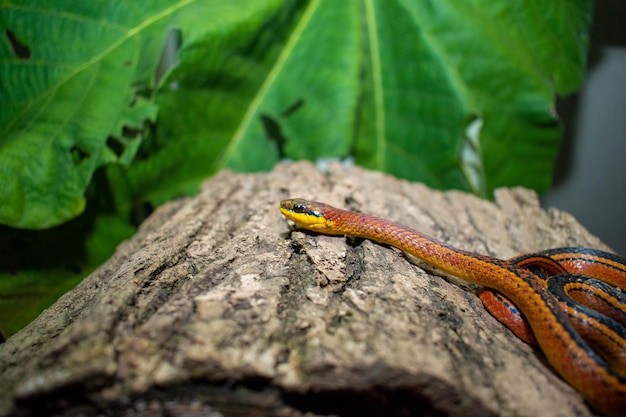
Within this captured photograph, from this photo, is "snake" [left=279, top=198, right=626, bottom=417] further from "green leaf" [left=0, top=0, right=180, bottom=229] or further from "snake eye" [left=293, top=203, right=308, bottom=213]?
"green leaf" [left=0, top=0, right=180, bottom=229]

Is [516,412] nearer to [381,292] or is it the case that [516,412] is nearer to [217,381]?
[381,292]

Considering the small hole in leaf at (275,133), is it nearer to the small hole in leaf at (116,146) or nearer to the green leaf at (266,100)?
the green leaf at (266,100)

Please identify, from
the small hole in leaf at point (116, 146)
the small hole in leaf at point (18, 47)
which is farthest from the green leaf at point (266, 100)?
the small hole in leaf at point (18, 47)

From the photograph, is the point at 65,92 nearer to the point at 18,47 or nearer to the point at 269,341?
the point at 18,47

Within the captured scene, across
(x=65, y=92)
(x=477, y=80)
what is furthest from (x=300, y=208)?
(x=477, y=80)

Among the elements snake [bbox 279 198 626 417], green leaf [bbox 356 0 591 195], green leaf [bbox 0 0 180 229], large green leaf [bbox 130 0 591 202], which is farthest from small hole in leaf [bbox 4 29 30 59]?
green leaf [bbox 356 0 591 195]

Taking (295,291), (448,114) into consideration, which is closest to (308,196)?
(295,291)

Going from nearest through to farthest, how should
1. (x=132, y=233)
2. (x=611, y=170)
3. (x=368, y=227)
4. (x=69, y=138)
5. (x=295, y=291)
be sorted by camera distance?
(x=295, y=291), (x=368, y=227), (x=69, y=138), (x=132, y=233), (x=611, y=170)
